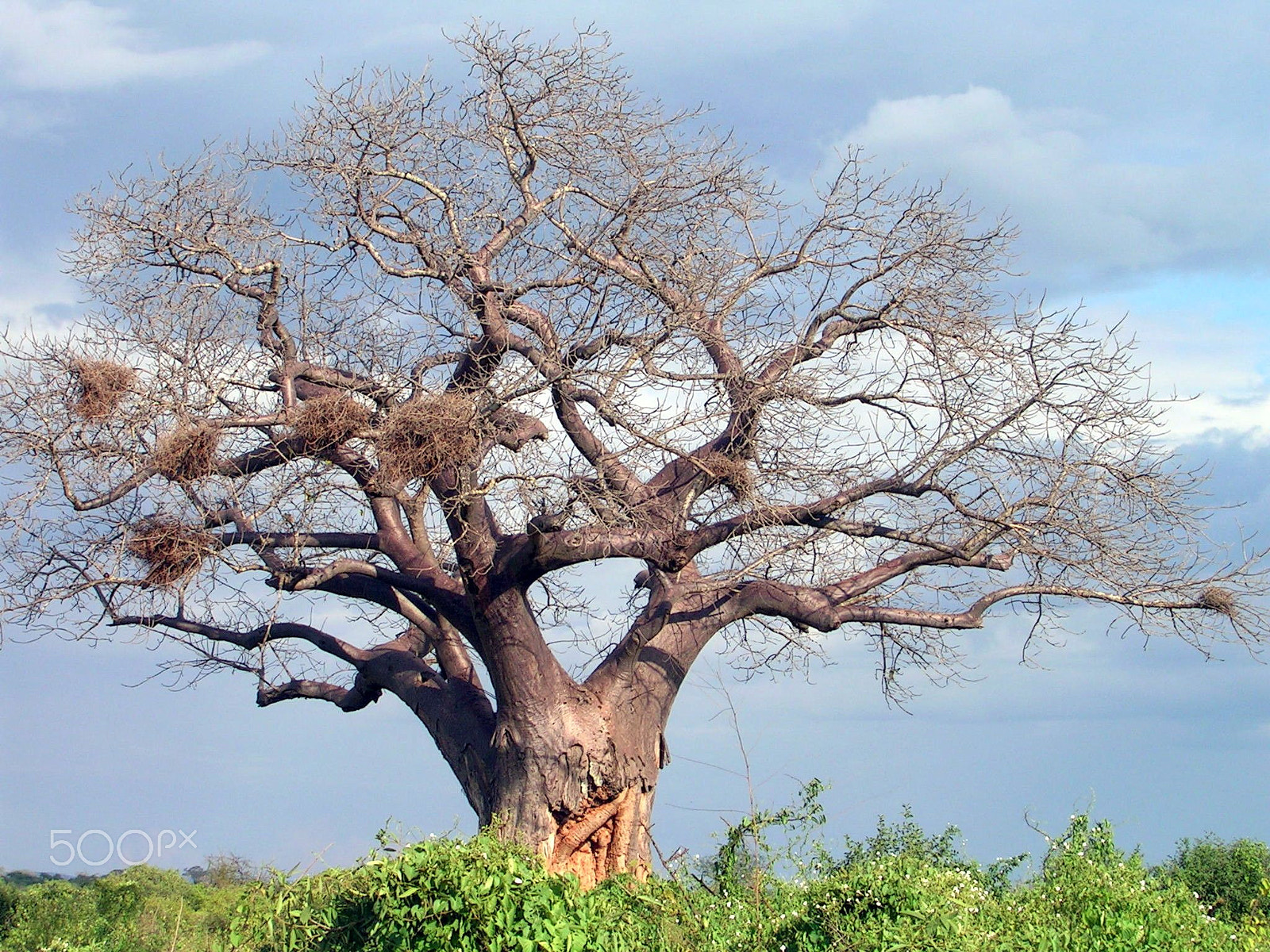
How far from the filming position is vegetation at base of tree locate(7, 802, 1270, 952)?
4.29 m

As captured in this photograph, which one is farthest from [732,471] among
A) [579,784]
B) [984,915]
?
[984,915]

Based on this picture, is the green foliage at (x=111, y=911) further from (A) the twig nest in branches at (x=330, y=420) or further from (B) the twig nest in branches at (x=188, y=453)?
(A) the twig nest in branches at (x=330, y=420)

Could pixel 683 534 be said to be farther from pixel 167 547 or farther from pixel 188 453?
pixel 167 547

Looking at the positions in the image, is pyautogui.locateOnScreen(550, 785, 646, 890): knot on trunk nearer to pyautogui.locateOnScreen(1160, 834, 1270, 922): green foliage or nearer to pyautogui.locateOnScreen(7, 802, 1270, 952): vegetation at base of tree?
pyautogui.locateOnScreen(7, 802, 1270, 952): vegetation at base of tree

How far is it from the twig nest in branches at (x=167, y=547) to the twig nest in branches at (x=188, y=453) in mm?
389

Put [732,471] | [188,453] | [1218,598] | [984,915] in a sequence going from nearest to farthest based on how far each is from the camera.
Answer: [984,915]
[188,453]
[732,471]
[1218,598]

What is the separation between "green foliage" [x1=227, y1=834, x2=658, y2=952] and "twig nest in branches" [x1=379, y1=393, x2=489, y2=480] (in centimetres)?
277

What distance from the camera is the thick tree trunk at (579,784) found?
769 cm

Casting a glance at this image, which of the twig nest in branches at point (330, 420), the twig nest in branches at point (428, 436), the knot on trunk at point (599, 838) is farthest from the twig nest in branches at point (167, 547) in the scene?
the knot on trunk at point (599, 838)

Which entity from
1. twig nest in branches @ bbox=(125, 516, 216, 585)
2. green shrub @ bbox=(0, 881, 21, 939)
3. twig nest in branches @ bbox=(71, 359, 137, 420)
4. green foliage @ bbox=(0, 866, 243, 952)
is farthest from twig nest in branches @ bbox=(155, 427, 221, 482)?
green shrub @ bbox=(0, 881, 21, 939)

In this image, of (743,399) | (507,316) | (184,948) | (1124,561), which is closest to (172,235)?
(507,316)

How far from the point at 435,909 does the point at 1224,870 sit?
28.5ft

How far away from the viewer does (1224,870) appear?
10359 mm

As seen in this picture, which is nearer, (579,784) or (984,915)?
(984,915)
